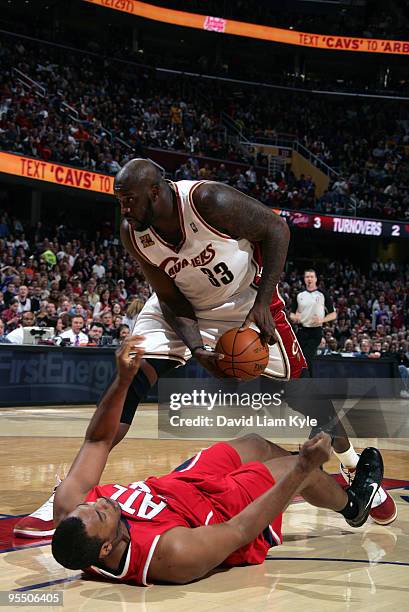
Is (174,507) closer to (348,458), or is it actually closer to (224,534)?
(224,534)

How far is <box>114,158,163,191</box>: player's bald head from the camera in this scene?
161 inches

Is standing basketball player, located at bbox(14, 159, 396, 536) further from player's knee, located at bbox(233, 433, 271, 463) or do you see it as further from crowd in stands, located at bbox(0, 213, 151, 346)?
crowd in stands, located at bbox(0, 213, 151, 346)

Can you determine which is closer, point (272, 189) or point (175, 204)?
point (175, 204)

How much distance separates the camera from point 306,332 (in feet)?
30.2

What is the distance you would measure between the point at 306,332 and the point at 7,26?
→ 18667 mm

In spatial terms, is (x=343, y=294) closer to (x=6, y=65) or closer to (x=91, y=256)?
(x=91, y=256)

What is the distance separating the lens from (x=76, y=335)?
1297cm

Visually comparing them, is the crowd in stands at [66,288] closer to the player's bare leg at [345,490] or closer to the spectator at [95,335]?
the spectator at [95,335]

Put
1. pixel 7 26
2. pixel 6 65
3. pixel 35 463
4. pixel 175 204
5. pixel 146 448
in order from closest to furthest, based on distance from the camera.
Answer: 1. pixel 175 204
2. pixel 35 463
3. pixel 146 448
4. pixel 6 65
5. pixel 7 26

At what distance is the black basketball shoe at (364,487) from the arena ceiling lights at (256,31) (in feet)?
77.2

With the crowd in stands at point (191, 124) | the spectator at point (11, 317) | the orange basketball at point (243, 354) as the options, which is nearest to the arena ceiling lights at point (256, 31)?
the crowd in stands at point (191, 124)

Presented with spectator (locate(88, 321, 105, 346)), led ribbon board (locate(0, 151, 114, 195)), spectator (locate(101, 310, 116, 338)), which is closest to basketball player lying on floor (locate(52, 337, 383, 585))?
spectator (locate(88, 321, 105, 346))

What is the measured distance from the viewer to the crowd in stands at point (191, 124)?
20.8 m

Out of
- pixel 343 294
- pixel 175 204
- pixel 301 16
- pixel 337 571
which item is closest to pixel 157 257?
pixel 175 204
